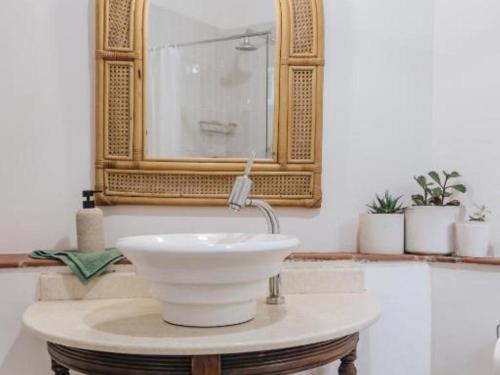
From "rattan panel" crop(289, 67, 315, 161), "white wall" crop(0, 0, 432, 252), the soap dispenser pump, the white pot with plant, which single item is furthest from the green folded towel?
the white pot with plant

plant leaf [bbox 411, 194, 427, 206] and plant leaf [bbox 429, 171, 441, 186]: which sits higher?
plant leaf [bbox 429, 171, 441, 186]

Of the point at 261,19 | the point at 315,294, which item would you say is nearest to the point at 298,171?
the point at 315,294

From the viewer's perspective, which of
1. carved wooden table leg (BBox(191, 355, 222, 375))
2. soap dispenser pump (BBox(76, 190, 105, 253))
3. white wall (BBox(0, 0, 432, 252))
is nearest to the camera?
carved wooden table leg (BBox(191, 355, 222, 375))

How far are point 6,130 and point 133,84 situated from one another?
0.39 m

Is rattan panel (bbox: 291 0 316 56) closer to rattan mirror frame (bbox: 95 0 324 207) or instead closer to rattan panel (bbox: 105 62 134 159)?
rattan mirror frame (bbox: 95 0 324 207)

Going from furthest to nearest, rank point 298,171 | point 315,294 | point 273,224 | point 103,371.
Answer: point 298,171
point 315,294
point 273,224
point 103,371

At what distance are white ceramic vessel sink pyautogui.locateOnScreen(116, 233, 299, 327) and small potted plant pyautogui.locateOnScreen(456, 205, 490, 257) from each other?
2.11 ft

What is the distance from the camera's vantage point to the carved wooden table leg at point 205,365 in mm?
850

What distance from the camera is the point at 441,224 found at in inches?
53.6

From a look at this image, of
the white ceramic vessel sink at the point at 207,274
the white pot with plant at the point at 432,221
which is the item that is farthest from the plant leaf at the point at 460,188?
the white ceramic vessel sink at the point at 207,274

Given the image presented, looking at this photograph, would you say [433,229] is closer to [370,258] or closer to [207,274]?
Result: [370,258]

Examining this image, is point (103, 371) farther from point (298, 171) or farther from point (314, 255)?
point (298, 171)

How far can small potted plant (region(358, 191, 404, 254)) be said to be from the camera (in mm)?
1366

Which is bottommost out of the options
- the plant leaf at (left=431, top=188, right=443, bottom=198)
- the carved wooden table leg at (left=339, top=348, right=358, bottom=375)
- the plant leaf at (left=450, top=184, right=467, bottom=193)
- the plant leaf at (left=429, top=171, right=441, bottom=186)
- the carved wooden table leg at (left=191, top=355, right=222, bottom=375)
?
the carved wooden table leg at (left=339, top=348, right=358, bottom=375)
